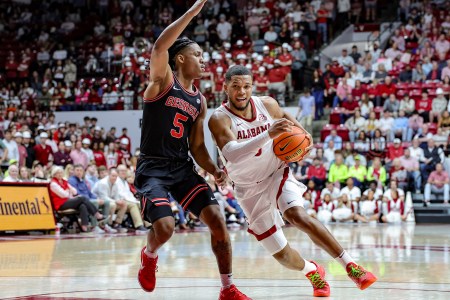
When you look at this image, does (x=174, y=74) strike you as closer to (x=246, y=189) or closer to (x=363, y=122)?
(x=246, y=189)

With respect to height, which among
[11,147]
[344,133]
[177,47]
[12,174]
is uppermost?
[177,47]

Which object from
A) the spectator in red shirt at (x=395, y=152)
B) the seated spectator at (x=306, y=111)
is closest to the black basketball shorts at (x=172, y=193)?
the spectator in red shirt at (x=395, y=152)

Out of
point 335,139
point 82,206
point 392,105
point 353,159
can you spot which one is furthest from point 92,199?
point 392,105

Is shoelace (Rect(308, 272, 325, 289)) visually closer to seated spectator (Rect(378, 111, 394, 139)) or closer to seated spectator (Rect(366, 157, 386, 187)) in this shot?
seated spectator (Rect(366, 157, 386, 187))

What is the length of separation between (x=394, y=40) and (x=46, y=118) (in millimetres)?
11419

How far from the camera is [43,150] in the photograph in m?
20.2

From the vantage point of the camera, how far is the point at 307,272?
6.86 metres

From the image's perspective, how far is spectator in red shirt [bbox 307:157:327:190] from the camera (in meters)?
21.7

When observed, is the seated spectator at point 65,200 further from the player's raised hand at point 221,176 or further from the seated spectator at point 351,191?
the player's raised hand at point 221,176

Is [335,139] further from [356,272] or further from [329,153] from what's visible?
[356,272]

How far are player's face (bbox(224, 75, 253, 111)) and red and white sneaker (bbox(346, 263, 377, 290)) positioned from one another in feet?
5.39

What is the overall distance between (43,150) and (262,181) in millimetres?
13984

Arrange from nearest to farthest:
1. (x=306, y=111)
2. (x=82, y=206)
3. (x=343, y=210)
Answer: (x=82, y=206), (x=343, y=210), (x=306, y=111)

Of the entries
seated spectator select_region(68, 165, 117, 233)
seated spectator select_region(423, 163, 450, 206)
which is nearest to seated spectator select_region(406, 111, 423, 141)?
seated spectator select_region(423, 163, 450, 206)
